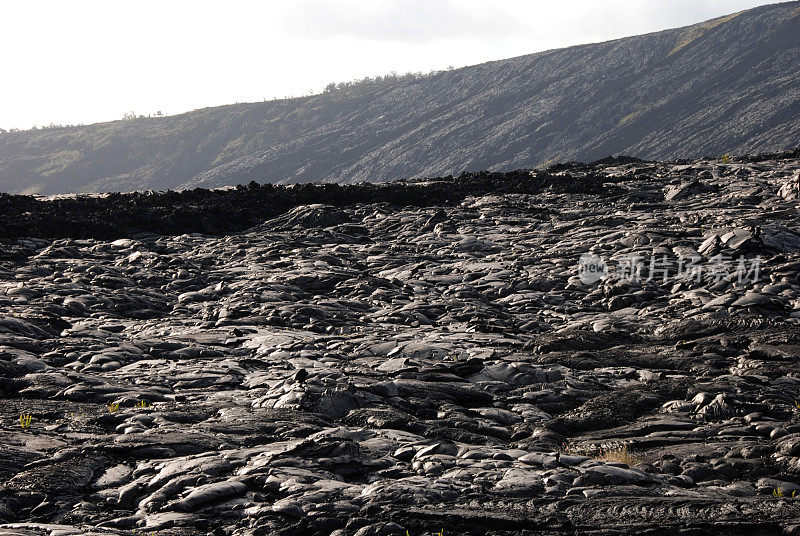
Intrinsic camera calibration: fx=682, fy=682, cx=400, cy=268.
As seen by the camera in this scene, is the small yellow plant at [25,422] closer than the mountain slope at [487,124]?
Yes

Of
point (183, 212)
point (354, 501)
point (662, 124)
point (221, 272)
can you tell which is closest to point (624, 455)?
point (354, 501)

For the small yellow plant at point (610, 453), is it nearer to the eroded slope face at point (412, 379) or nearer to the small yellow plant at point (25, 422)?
the eroded slope face at point (412, 379)

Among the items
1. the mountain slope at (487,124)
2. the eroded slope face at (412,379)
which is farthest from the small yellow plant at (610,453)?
the mountain slope at (487,124)

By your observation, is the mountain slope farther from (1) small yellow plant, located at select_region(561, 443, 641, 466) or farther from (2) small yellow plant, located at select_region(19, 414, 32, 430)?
(2) small yellow plant, located at select_region(19, 414, 32, 430)

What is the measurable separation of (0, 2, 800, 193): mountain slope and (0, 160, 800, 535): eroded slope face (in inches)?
2513

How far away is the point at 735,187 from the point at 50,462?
29.5 metres

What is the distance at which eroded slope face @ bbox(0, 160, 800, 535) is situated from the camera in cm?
841

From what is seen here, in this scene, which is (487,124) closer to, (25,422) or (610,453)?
(610,453)

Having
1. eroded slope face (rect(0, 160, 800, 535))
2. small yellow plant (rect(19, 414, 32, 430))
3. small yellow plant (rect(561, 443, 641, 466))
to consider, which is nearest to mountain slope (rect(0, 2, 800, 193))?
eroded slope face (rect(0, 160, 800, 535))

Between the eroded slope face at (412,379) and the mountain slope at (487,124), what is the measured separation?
6383 centimetres

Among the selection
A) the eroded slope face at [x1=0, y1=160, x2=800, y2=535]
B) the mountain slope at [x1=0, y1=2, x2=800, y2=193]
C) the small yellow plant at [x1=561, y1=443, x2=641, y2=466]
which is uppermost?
the mountain slope at [x1=0, y1=2, x2=800, y2=193]

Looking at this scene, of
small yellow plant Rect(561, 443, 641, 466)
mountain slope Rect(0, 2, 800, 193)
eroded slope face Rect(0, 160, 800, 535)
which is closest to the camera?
eroded slope face Rect(0, 160, 800, 535)

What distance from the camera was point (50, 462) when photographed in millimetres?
9188

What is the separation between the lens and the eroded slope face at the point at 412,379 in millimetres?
8406
